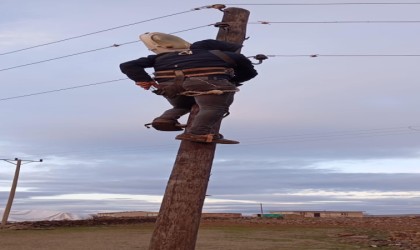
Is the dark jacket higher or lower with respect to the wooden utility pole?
higher

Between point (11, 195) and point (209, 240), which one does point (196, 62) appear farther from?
point (11, 195)

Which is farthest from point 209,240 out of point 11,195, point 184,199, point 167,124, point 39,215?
point 184,199

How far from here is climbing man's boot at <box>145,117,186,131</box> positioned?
510 centimetres

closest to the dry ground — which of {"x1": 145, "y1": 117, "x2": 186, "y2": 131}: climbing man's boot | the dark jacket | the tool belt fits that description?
{"x1": 145, "y1": 117, "x2": 186, "y2": 131}: climbing man's boot

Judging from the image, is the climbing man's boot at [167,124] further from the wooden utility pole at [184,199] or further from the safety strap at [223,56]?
the safety strap at [223,56]

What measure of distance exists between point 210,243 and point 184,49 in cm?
1923

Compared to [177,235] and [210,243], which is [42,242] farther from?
[177,235]

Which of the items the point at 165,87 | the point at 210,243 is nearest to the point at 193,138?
the point at 165,87

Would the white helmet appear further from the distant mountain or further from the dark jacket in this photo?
the distant mountain

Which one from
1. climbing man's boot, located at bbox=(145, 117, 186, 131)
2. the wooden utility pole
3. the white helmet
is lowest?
the wooden utility pole

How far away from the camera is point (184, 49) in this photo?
476 centimetres

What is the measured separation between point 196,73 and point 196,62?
0.09 meters

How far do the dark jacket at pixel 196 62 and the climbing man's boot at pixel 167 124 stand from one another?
366 millimetres

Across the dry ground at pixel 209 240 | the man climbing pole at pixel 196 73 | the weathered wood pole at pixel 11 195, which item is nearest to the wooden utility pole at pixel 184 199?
the man climbing pole at pixel 196 73
